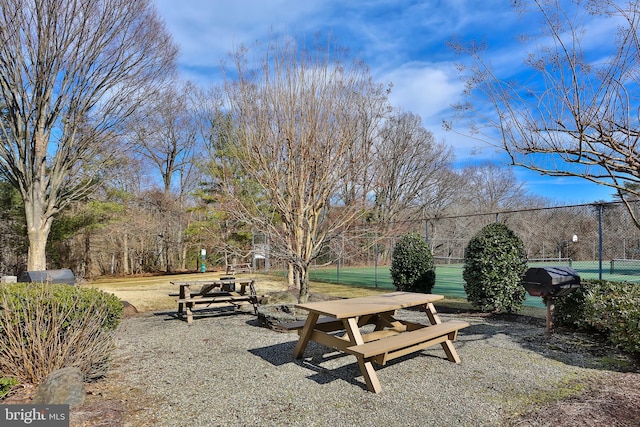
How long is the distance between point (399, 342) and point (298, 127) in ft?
13.5

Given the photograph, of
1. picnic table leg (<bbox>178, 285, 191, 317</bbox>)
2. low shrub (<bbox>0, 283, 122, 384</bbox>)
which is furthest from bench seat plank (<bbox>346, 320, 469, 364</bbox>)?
picnic table leg (<bbox>178, 285, 191, 317</bbox>)

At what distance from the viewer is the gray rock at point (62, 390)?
2750 millimetres

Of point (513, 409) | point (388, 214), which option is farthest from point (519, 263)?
point (388, 214)

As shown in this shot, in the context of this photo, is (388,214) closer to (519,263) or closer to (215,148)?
(215,148)

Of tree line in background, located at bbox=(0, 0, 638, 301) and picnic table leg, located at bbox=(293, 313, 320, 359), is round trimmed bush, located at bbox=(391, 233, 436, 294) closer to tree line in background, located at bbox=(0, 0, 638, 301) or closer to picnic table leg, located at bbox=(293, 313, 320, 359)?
tree line in background, located at bbox=(0, 0, 638, 301)

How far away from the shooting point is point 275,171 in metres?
6.24

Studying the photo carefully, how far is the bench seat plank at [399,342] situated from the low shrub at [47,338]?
8.19ft

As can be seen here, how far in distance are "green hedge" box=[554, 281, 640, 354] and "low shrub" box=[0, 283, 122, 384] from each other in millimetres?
5650

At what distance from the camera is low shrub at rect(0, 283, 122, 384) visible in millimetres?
3135

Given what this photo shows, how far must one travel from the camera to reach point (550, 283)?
15.9ft

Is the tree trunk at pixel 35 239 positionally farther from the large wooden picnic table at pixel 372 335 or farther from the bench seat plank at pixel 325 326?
the large wooden picnic table at pixel 372 335

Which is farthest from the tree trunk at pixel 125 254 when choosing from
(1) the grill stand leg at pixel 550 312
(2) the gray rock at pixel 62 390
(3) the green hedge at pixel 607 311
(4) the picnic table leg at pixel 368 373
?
(3) the green hedge at pixel 607 311

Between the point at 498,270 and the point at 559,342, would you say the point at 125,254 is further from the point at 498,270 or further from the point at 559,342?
the point at 559,342

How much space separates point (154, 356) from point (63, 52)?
8.25 metres
